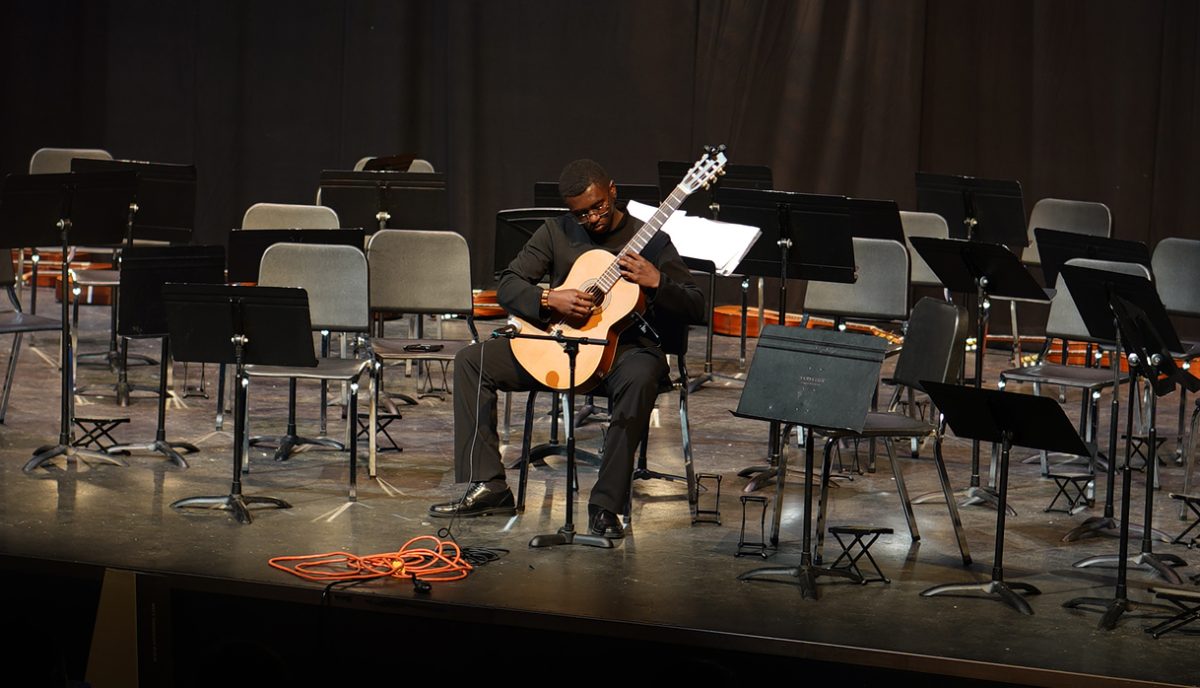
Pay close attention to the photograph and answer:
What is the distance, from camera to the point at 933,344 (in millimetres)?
5773

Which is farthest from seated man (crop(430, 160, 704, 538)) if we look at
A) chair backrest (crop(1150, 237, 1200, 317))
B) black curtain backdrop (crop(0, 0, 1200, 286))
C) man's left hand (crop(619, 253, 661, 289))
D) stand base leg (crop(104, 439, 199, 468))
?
black curtain backdrop (crop(0, 0, 1200, 286))

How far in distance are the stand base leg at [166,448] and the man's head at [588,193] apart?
81.5 inches

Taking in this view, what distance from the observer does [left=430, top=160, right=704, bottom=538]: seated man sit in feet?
18.6

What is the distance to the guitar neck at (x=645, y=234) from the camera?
18.4ft

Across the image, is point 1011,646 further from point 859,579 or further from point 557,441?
point 557,441

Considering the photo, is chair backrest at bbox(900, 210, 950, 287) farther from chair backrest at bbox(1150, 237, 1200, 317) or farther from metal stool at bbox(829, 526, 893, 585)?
metal stool at bbox(829, 526, 893, 585)

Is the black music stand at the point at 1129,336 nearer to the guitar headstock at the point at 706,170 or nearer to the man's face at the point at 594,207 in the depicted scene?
the guitar headstock at the point at 706,170

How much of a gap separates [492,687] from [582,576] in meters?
0.47

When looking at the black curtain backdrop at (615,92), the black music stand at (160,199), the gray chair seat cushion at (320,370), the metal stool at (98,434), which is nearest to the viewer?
the gray chair seat cushion at (320,370)

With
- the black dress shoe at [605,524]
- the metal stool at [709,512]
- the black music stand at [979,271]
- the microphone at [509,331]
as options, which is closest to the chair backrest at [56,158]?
the microphone at [509,331]

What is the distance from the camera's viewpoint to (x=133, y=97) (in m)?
12.1

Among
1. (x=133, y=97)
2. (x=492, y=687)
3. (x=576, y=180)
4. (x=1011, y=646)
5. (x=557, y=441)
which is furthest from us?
(x=133, y=97)

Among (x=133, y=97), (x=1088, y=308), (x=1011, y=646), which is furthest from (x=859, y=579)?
(x=133, y=97)

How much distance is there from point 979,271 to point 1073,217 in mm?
3130
